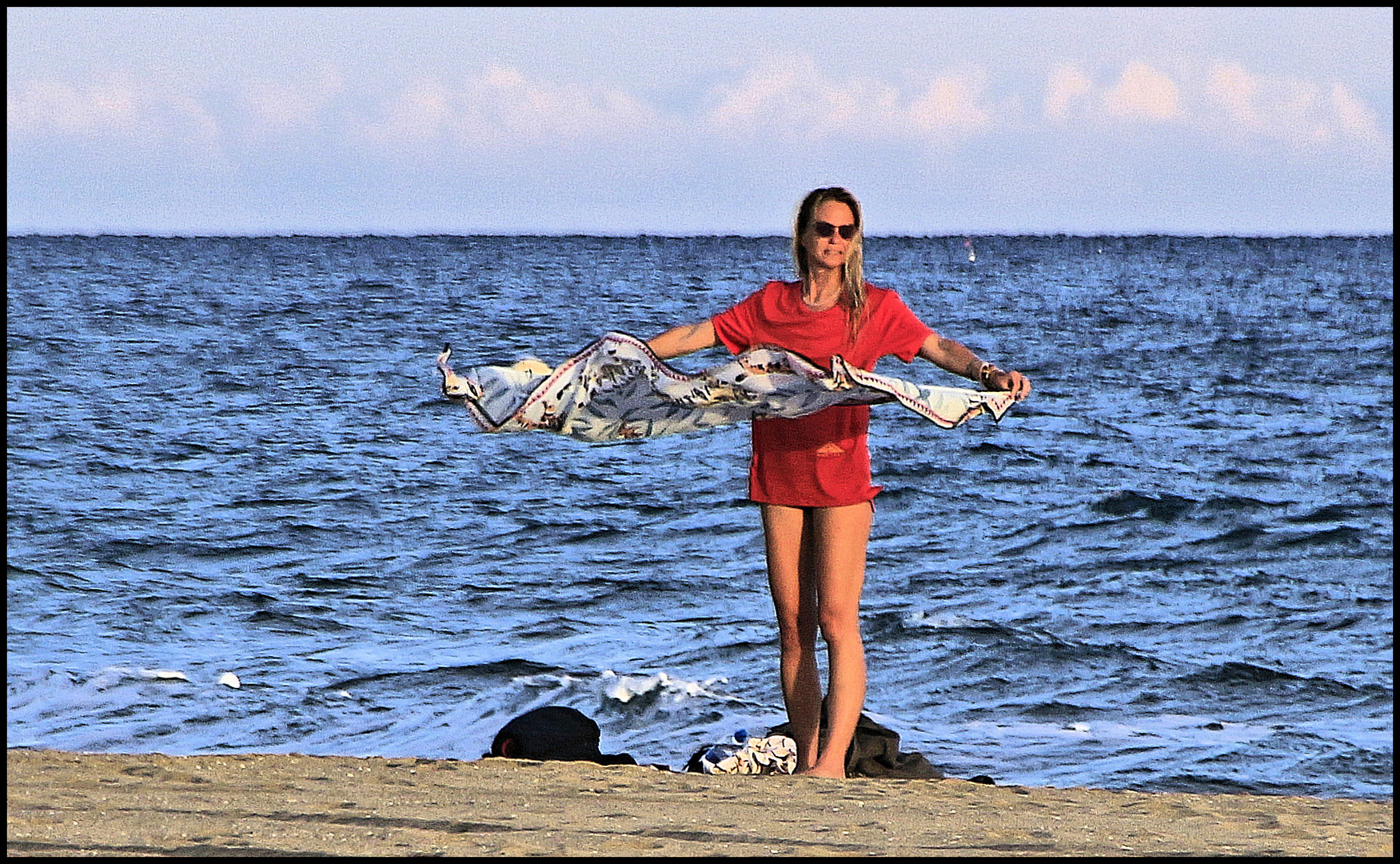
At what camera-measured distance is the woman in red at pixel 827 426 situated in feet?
15.5

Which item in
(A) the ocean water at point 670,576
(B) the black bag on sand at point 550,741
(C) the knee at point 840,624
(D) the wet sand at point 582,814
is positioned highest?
(C) the knee at point 840,624

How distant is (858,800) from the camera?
14.8ft

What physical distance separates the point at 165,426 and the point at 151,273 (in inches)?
2535

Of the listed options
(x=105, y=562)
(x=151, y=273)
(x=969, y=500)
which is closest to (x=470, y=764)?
(x=105, y=562)

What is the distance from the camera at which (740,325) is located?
4828 millimetres

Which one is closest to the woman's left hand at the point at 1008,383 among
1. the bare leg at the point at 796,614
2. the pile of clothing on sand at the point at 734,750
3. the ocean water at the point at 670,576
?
the bare leg at the point at 796,614

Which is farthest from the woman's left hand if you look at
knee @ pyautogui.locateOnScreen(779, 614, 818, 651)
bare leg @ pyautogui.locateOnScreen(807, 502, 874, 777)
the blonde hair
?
knee @ pyautogui.locateOnScreen(779, 614, 818, 651)

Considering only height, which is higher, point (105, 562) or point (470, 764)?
point (470, 764)

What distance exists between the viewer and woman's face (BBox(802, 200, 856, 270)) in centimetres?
468

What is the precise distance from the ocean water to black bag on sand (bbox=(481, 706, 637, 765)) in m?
1.72

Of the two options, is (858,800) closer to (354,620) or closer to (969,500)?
(354,620)

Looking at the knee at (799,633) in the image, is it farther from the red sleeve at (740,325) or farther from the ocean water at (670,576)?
the ocean water at (670,576)

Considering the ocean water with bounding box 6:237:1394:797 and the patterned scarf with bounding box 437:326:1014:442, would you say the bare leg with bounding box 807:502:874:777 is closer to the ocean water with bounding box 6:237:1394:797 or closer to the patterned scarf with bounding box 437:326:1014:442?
the patterned scarf with bounding box 437:326:1014:442

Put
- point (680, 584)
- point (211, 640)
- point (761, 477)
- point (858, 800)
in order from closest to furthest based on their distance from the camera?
1. point (858, 800)
2. point (761, 477)
3. point (211, 640)
4. point (680, 584)
